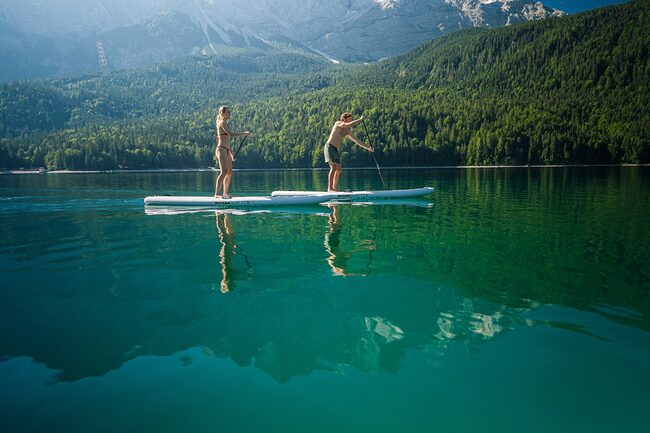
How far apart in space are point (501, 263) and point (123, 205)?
1924 cm

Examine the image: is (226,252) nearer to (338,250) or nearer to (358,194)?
(338,250)

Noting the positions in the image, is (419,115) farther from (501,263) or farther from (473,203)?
(501,263)

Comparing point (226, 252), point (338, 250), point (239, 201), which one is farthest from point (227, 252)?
point (239, 201)

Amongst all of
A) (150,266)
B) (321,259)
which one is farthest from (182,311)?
(321,259)

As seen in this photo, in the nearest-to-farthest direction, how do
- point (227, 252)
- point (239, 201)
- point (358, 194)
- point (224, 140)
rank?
point (227, 252)
point (224, 140)
point (239, 201)
point (358, 194)

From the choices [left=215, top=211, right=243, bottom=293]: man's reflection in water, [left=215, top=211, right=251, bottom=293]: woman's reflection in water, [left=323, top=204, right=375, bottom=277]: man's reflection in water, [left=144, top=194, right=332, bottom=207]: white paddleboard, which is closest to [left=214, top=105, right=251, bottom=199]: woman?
[left=144, top=194, right=332, bottom=207]: white paddleboard

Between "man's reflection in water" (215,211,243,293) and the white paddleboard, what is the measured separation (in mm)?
A: 2566

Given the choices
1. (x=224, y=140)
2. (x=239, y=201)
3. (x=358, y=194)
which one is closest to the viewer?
(x=224, y=140)

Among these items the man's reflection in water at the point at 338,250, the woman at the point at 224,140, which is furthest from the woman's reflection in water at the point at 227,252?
the woman at the point at 224,140

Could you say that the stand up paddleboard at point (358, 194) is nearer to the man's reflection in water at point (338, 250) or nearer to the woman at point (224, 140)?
the woman at point (224, 140)

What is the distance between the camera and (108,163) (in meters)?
139

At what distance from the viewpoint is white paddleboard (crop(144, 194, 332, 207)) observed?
68.6 ft

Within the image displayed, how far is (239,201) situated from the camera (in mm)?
20906

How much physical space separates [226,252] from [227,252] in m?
0.03
